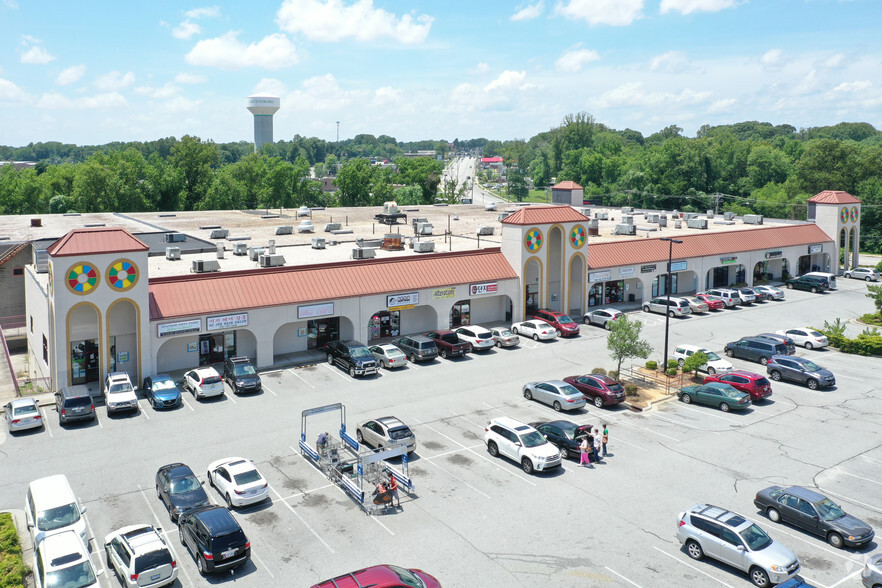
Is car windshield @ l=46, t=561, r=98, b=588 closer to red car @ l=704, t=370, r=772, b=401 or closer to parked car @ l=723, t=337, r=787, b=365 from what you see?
red car @ l=704, t=370, r=772, b=401

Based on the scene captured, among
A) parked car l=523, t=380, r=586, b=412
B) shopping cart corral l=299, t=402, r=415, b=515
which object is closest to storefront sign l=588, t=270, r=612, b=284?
parked car l=523, t=380, r=586, b=412

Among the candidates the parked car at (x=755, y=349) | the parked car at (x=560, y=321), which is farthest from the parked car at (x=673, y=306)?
the parked car at (x=755, y=349)

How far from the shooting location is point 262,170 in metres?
134

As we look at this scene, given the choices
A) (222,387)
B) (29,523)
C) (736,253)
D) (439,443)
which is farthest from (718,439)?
(736,253)

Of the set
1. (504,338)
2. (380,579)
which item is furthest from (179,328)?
(380,579)

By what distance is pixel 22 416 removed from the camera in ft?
102

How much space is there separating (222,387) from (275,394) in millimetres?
2581

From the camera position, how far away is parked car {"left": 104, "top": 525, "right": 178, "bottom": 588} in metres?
19.6

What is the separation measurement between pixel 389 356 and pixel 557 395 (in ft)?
34.2

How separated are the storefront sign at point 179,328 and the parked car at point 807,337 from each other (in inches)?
1381

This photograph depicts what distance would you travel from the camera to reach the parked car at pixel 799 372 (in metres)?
38.1

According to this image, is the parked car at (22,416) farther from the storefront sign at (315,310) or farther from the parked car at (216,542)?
the storefront sign at (315,310)

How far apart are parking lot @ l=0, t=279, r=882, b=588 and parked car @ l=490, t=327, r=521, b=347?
3.25 meters

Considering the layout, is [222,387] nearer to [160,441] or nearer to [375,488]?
[160,441]
